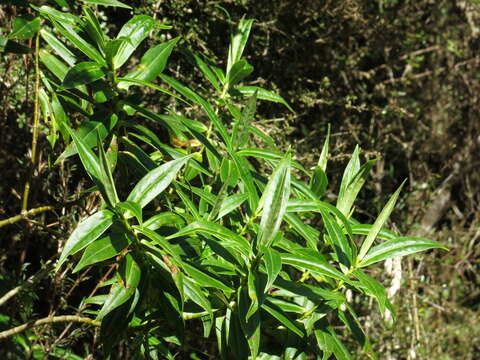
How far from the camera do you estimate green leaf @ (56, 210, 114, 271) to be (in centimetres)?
127

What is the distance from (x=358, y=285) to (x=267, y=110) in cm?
225

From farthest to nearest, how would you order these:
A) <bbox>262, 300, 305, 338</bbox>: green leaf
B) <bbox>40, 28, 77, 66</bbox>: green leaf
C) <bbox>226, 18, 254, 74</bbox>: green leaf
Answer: <bbox>226, 18, 254, 74</bbox>: green leaf, <bbox>40, 28, 77, 66</bbox>: green leaf, <bbox>262, 300, 305, 338</bbox>: green leaf

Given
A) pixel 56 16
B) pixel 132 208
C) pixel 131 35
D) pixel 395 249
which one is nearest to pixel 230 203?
pixel 132 208

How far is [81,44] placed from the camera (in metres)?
1.64

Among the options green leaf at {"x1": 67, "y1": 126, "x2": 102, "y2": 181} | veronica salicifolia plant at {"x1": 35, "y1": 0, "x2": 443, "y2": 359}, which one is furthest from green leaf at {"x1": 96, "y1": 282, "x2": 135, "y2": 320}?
green leaf at {"x1": 67, "y1": 126, "x2": 102, "y2": 181}

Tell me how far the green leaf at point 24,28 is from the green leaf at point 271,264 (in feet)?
3.16

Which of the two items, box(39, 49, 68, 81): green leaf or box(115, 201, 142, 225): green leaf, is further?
box(39, 49, 68, 81): green leaf

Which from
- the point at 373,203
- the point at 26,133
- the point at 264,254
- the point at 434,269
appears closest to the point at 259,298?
the point at 264,254

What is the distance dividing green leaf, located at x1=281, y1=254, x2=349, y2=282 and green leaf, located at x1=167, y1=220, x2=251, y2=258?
4.9 inches

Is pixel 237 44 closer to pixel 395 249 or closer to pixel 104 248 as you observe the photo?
pixel 395 249

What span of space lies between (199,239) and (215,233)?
0.54ft

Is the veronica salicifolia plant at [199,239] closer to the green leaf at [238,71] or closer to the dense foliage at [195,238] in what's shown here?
the dense foliage at [195,238]

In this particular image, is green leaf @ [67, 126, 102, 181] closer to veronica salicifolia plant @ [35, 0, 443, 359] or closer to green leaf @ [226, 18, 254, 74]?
veronica salicifolia plant @ [35, 0, 443, 359]

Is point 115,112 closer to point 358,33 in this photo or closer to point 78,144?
point 78,144
